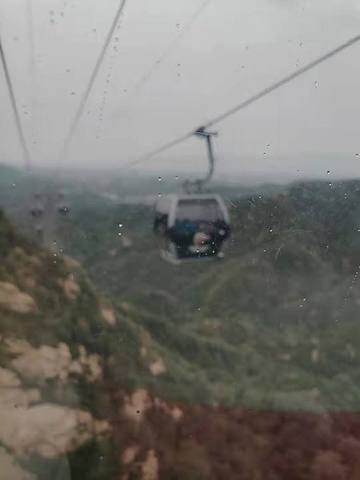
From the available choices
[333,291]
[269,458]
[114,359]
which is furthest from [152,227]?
[269,458]

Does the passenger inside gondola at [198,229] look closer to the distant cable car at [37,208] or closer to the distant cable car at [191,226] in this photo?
the distant cable car at [191,226]

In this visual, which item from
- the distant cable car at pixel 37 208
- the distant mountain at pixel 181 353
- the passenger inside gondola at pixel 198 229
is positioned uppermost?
the passenger inside gondola at pixel 198 229

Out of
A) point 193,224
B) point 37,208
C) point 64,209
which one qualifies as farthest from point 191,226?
point 37,208

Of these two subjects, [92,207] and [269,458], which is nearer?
[92,207]

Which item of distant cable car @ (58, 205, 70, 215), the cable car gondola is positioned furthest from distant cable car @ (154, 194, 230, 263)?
distant cable car @ (58, 205, 70, 215)

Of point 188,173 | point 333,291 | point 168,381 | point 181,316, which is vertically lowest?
point 168,381

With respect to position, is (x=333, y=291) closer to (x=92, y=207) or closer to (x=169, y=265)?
(x=169, y=265)

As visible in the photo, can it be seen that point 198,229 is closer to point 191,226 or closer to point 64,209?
point 191,226

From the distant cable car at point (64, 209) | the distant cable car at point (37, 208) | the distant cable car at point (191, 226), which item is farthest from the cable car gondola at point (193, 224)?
the distant cable car at point (37, 208)
